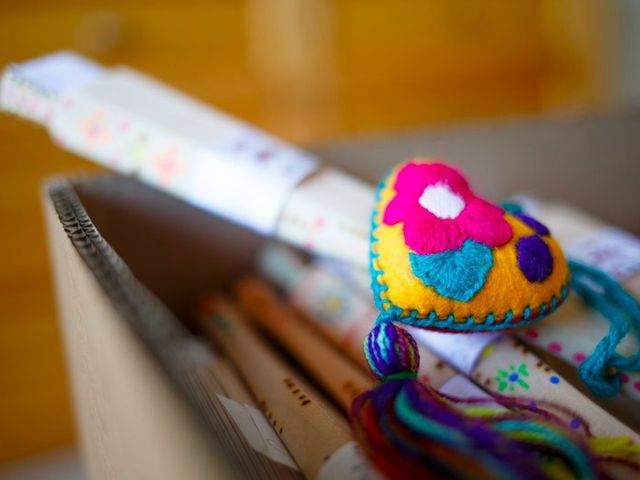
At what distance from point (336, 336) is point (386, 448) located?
255 mm

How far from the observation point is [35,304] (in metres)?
0.97

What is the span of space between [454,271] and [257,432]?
15 cm

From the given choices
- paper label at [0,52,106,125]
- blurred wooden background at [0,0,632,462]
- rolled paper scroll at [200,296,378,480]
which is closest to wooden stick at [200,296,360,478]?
rolled paper scroll at [200,296,378,480]

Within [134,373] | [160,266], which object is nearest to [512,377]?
[134,373]

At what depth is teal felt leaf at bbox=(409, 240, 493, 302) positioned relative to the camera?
1.10 ft

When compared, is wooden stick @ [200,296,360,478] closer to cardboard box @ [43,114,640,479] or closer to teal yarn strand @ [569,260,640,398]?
cardboard box @ [43,114,640,479]

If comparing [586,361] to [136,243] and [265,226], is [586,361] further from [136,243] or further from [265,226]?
[136,243]

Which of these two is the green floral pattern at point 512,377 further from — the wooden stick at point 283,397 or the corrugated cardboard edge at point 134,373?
the corrugated cardboard edge at point 134,373

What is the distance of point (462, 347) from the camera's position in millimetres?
412

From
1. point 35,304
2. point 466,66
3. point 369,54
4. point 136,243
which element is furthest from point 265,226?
point 466,66

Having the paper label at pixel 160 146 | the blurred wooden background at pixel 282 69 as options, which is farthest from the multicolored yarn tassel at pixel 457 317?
the blurred wooden background at pixel 282 69

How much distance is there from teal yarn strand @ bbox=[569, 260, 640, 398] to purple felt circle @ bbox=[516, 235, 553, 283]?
7 cm

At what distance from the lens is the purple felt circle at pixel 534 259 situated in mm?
349

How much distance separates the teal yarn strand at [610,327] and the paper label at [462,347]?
67 mm
